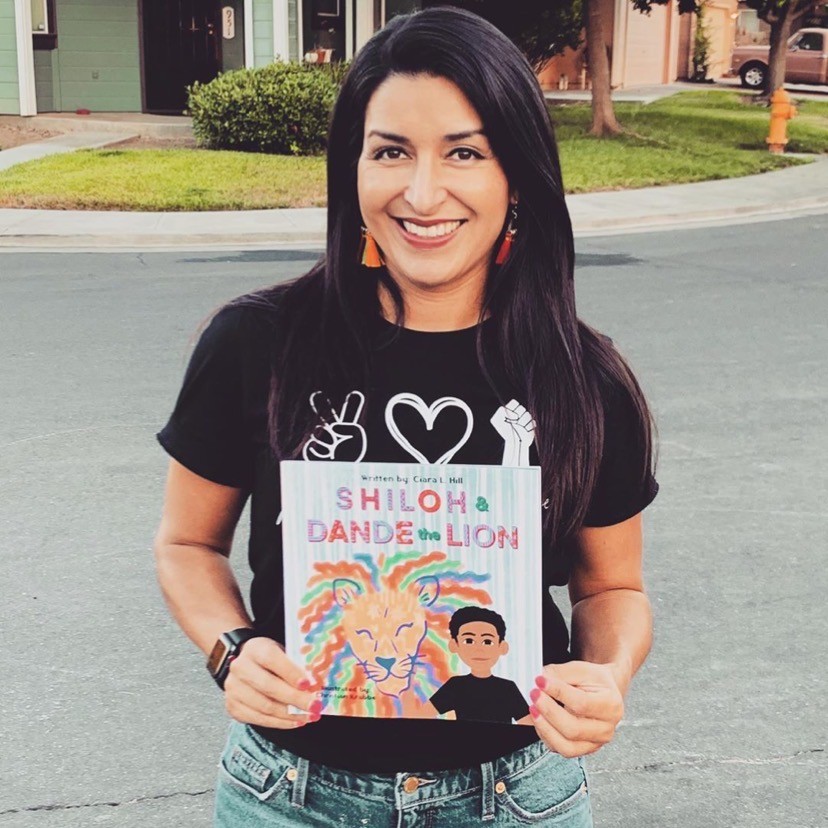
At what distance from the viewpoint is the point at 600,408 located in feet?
5.92

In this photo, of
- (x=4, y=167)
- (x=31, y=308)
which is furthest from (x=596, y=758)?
(x=4, y=167)

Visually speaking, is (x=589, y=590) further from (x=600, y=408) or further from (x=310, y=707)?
(x=310, y=707)

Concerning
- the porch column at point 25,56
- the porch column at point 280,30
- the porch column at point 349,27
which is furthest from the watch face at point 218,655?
the porch column at point 349,27

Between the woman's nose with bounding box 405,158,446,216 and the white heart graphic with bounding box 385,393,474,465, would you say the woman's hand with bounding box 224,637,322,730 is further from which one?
the woman's nose with bounding box 405,158,446,216

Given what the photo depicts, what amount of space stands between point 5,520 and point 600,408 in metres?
4.10

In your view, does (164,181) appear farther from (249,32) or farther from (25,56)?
(25,56)

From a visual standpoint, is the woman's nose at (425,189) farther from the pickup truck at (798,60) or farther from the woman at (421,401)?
the pickup truck at (798,60)

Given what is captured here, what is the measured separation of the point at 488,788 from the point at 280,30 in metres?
22.1

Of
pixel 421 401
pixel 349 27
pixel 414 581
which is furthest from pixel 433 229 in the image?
pixel 349 27

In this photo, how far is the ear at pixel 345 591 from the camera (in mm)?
1620

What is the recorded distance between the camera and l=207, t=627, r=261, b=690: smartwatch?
1.73m

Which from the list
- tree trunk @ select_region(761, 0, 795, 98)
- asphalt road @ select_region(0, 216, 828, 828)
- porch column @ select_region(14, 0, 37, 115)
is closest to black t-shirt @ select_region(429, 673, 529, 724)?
asphalt road @ select_region(0, 216, 828, 828)

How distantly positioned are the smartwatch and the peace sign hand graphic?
256mm

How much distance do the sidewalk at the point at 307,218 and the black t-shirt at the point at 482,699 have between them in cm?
1168
